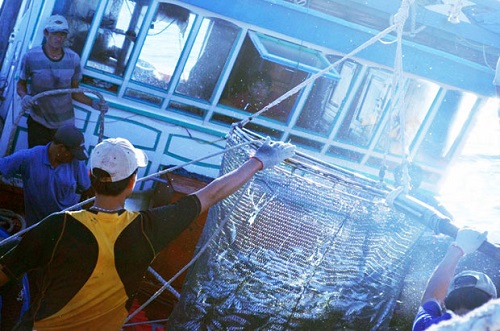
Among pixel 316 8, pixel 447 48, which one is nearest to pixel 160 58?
pixel 316 8

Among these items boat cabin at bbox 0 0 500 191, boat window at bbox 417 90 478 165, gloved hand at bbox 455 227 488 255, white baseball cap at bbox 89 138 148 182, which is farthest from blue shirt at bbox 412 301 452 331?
boat window at bbox 417 90 478 165

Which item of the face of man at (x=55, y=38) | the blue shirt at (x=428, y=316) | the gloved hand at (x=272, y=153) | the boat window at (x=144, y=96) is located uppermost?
the gloved hand at (x=272, y=153)

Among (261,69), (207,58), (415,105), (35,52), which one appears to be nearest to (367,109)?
(415,105)

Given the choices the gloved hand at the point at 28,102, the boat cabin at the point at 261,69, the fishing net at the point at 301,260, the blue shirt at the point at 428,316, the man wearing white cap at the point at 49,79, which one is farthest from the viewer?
the boat cabin at the point at 261,69

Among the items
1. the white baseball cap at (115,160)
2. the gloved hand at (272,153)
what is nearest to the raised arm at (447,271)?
the gloved hand at (272,153)

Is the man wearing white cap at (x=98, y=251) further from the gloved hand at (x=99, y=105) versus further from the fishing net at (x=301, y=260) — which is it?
the gloved hand at (x=99, y=105)

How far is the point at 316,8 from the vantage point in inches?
321

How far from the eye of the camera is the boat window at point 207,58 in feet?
26.1

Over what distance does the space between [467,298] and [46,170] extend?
3.82 meters

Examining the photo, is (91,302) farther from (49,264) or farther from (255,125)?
(255,125)

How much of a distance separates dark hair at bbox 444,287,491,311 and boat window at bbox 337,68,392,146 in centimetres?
620

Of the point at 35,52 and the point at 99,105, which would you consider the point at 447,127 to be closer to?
the point at 99,105

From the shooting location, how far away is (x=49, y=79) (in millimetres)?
6977

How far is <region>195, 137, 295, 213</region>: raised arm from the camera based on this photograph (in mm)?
3033
